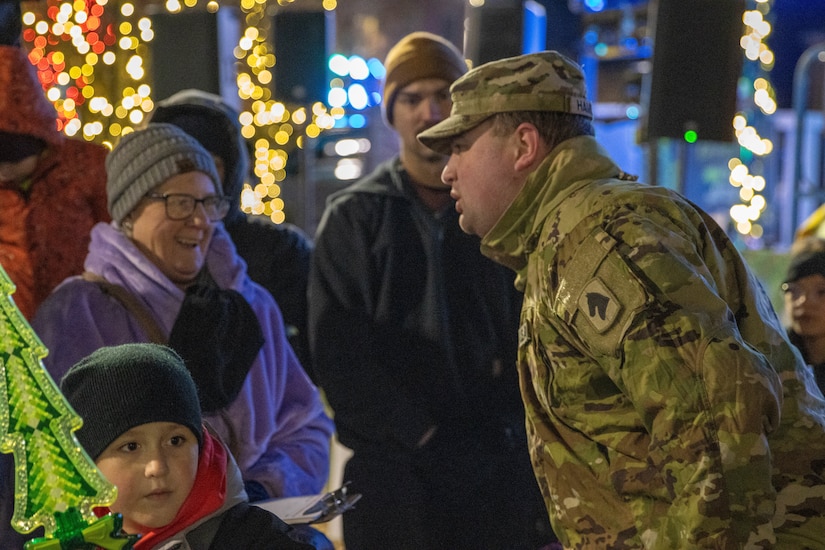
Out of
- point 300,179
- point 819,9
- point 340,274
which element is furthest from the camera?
point 819,9

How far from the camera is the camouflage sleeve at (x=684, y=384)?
69.6 inches

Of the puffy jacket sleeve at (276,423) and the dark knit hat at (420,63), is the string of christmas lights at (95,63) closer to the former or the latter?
the dark knit hat at (420,63)

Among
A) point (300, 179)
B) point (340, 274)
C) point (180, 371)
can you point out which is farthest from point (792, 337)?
point (300, 179)

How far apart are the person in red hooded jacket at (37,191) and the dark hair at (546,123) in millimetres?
1548

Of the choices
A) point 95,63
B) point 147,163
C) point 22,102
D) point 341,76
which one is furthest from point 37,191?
point 341,76

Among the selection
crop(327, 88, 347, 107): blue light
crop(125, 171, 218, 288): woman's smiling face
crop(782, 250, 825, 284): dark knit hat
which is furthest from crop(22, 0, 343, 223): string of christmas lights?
crop(125, 171, 218, 288): woman's smiling face

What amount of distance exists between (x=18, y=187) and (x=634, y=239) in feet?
6.83

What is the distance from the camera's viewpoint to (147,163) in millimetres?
2760

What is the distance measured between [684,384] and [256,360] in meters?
1.35

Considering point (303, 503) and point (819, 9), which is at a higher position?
point (819, 9)

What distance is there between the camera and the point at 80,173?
3.31m

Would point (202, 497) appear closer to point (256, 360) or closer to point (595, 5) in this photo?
point (256, 360)

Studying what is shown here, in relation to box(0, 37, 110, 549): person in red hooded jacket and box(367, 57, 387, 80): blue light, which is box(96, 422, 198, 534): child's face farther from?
box(367, 57, 387, 80): blue light

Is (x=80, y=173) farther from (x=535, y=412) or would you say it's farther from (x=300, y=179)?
(x=300, y=179)
